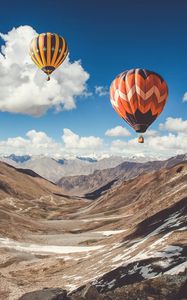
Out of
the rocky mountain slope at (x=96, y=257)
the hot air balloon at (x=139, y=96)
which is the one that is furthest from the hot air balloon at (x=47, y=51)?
the rocky mountain slope at (x=96, y=257)

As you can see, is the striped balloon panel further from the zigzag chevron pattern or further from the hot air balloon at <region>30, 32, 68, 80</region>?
the zigzag chevron pattern

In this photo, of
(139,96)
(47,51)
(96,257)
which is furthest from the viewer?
(47,51)

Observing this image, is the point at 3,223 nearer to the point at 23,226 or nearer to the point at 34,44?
the point at 23,226

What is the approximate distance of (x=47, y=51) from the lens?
284ft

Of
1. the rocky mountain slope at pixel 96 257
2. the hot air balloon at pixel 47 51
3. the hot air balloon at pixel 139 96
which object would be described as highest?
the hot air balloon at pixel 47 51

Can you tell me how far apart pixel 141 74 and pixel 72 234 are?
90023 millimetres

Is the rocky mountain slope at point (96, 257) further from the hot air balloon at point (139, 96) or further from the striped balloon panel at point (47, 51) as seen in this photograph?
the striped balloon panel at point (47, 51)

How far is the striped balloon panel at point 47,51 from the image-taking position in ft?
283

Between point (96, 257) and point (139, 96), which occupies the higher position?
point (139, 96)

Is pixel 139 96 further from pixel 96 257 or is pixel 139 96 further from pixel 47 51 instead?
pixel 47 51

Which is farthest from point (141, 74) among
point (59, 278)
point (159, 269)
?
point (59, 278)

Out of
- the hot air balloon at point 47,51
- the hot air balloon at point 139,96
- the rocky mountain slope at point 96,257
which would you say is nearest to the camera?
the rocky mountain slope at point 96,257

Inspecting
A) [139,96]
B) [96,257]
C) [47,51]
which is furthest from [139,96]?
[47,51]

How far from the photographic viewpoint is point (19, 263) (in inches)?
3231
